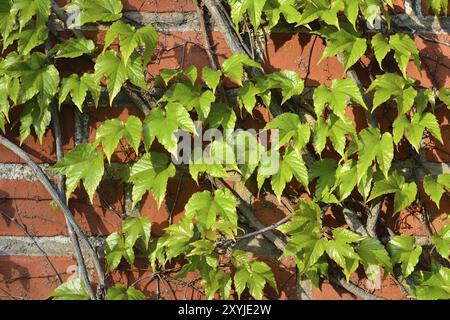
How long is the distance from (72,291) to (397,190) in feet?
2.40

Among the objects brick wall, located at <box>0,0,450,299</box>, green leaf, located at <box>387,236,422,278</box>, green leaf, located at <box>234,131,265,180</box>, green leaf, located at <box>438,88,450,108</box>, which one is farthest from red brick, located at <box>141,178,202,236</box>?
green leaf, located at <box>438,88,450,108</box>

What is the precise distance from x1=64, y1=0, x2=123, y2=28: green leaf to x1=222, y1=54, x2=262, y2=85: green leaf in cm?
25

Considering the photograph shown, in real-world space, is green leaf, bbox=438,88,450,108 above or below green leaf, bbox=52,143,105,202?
above

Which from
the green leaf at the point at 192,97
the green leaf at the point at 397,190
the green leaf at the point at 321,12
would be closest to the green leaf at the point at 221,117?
the green leaf at the point at 192,97

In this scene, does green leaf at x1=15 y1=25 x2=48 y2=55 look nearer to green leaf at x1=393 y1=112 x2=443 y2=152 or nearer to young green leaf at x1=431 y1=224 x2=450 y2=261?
green leaf at x1=393 y1=112 x2=443 y2=152

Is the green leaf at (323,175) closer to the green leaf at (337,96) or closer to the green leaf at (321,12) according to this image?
the green leaf at (337,96)

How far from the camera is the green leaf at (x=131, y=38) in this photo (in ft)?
3.92

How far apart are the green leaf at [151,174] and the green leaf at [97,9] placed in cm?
30

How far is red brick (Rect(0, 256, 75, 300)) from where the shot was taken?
4.42 ft

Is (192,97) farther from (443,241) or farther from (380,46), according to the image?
(443,241)

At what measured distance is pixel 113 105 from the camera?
132cm

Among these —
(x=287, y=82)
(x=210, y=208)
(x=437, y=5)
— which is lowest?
(x=210, y=208)

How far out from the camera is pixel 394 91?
1243 millimetres

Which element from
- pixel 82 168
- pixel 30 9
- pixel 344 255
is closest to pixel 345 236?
pixel 344 255
